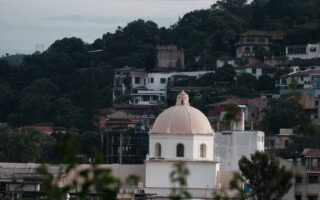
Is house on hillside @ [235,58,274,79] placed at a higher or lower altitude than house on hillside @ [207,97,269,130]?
higher

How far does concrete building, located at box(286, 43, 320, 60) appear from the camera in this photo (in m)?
130

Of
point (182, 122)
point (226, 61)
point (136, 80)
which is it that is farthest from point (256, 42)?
point (182, 122)

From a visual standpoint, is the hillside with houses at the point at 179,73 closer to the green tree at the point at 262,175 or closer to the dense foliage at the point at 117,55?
the dense foliage at the point at 117,55

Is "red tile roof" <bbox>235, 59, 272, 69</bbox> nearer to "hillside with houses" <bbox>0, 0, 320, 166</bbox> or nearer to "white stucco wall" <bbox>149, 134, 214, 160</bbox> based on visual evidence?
"hillside with houses" <bbox>0, 0, 320, 166</bbox>

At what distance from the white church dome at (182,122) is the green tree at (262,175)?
181 cm

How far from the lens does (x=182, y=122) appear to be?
61.2 meters

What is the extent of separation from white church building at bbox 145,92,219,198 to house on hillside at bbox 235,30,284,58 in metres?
72.9

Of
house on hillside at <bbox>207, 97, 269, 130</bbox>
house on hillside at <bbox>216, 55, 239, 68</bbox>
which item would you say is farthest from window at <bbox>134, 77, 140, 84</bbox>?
house on hillside at <bbox>207, 97, 269, 130</bbox>

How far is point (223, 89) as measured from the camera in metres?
121

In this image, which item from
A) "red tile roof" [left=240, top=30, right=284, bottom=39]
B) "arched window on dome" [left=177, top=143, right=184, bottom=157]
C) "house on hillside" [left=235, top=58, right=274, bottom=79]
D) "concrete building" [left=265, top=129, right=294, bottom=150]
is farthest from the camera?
"red tile roof" [left=240, top=30, right=284, bottom=39]

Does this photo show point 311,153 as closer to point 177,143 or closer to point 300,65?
point 177,143

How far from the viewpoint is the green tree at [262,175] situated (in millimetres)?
56172

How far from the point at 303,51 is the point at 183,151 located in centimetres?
7194

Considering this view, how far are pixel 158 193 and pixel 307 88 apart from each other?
187 ft
